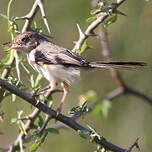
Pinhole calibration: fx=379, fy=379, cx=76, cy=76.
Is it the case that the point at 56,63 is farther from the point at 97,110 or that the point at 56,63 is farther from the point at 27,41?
the point at 97,110

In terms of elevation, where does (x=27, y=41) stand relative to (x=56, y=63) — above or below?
above

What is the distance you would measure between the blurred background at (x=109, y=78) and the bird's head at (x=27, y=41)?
3.64 ft

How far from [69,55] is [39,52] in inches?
24.6

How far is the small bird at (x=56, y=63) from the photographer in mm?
4102

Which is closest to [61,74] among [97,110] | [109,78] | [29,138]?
[97,110]

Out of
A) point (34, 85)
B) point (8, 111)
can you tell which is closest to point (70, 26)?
point (8, 111)

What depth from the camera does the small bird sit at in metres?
4.10

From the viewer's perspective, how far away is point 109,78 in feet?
22.7

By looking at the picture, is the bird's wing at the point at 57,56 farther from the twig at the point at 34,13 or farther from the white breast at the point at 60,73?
the twig at the point at 34,13

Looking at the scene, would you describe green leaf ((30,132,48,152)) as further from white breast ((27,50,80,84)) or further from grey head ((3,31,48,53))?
grey head ((3,31,48,53))

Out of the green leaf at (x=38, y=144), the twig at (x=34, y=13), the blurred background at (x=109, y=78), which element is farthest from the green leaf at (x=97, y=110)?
the blurred background at (x=109, y=78)

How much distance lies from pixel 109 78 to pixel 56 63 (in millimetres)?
2721

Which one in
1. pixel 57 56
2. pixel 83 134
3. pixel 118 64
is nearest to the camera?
pixel 83 134

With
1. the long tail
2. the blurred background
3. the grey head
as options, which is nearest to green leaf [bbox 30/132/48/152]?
the long tail
